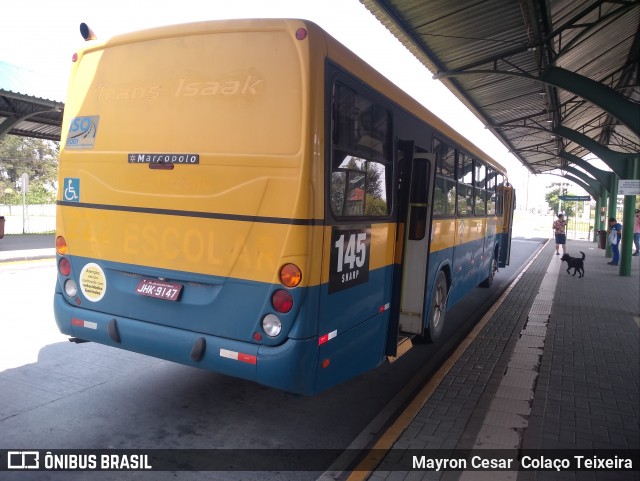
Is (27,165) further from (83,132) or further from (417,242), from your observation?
(417,242)

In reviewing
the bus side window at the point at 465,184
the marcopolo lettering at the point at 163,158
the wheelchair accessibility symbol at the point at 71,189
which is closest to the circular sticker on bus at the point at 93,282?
the wheelchair accessibility symbol at the point at 71,189

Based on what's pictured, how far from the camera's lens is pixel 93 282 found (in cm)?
425

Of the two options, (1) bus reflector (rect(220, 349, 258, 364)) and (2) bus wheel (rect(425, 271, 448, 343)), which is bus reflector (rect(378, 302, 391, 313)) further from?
(2) bus wheel (rect(425, 271, 448, 343))

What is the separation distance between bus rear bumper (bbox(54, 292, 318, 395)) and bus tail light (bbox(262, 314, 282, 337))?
106mm

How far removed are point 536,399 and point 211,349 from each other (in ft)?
11.1

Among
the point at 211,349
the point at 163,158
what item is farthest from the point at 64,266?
the point at 211,349

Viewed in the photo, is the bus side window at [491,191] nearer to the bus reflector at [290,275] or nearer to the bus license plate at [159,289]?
the bus reflector at [290,275]

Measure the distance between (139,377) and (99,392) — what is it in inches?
19.5

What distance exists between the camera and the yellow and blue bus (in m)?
3.45

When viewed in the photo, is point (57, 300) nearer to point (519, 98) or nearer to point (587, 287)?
point (587, 287)

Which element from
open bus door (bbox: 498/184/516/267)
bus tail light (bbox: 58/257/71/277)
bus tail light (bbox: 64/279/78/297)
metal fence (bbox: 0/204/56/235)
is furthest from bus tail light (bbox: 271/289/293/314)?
metal fence (bbox: 0/204/56/235)

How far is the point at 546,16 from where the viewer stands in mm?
8320

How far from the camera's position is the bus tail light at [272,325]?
137 inches

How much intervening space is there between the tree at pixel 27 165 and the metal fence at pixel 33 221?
16.1 meters
